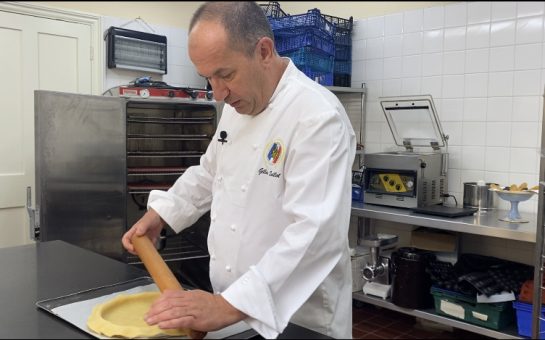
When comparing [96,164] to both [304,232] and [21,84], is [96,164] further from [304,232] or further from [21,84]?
[304,232]

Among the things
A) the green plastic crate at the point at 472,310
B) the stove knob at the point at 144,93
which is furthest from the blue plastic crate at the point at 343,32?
the green plastic crate at the point at 472,310

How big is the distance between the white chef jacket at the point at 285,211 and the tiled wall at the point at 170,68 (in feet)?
8.32

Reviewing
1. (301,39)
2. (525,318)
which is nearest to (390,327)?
(525,318)

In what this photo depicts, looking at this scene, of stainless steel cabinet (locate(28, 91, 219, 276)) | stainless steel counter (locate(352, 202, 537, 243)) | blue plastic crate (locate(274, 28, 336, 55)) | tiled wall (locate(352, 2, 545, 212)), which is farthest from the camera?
blue plastic crate (locate(274, 28, 336, 55))

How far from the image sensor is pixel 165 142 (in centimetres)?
393

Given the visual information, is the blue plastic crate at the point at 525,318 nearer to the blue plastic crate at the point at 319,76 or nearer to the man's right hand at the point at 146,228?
the blue plastic crate at the point at 319,76

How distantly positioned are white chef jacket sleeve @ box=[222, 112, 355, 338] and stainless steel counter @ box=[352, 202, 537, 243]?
69.8 inches

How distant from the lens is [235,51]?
1.17 metres

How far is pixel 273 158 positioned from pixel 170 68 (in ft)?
10.1

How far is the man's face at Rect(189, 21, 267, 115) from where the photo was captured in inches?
44.5

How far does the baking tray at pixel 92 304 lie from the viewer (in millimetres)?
1121

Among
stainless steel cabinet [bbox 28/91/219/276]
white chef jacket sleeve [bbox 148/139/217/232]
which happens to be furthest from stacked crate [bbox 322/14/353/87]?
white chef jacket sleeve [bbox 148/139/217/232]

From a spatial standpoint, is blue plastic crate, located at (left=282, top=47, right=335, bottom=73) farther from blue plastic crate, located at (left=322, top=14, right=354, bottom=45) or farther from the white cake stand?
the white cake stand

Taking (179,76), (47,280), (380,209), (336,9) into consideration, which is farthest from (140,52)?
(336,9)
